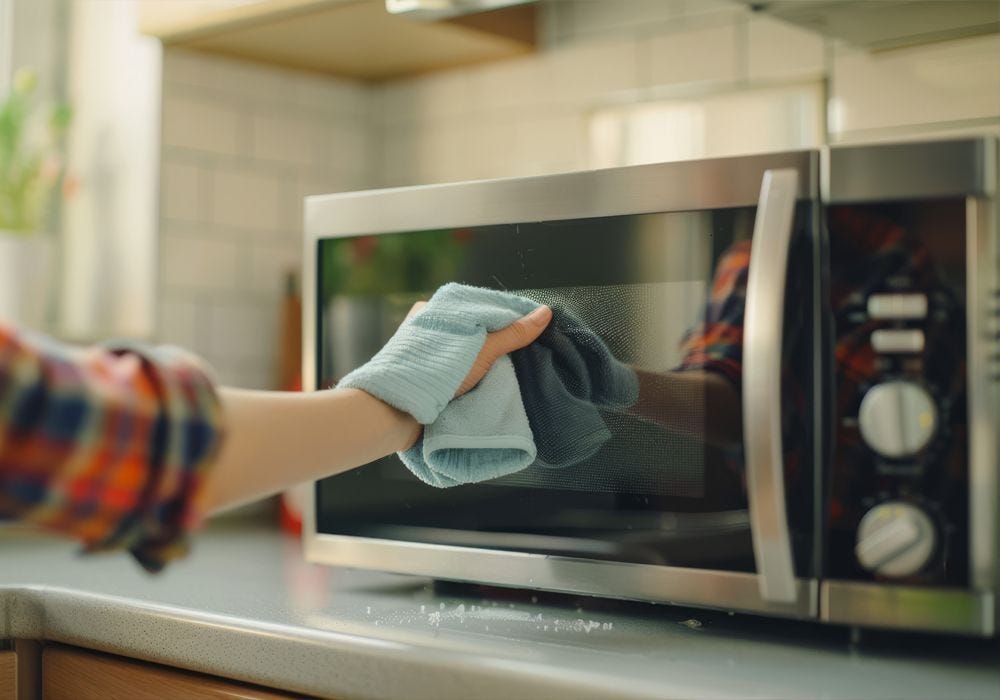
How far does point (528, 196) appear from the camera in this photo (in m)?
1.00

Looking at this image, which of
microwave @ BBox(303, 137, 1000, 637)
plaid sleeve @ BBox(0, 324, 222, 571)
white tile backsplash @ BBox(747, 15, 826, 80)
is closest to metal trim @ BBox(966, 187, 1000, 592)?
microwave @ BBox(303, 137, 1000, 637)

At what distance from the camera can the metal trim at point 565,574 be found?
0.87 metres

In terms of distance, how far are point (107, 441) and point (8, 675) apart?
563mm

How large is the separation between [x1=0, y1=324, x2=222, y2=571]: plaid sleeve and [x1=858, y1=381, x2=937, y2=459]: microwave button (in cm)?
44

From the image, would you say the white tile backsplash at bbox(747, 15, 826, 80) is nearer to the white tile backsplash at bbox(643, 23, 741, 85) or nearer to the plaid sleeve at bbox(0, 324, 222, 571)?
the white tile backsplash at bbox(643, 23, 741, 85)

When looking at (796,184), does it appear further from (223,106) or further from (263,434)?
(223,106)

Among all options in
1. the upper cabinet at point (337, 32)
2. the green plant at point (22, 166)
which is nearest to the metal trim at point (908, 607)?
the upper cabinet at point (337, 32)

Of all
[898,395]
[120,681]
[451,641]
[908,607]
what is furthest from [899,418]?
[120,681]

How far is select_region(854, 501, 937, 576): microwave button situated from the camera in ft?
2.67

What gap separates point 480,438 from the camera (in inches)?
35.4

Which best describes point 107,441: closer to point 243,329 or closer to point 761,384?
point 761,384

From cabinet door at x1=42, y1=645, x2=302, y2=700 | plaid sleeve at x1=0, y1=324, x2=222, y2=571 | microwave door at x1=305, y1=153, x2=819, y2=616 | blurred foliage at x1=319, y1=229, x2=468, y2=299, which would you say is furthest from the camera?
blurred foliage at x1=319, y1=229, x2=468, y2=299

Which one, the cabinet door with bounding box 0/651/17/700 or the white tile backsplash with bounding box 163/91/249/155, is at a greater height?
the white tile backsplash with bounding box 163/91/249/155

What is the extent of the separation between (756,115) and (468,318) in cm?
64
